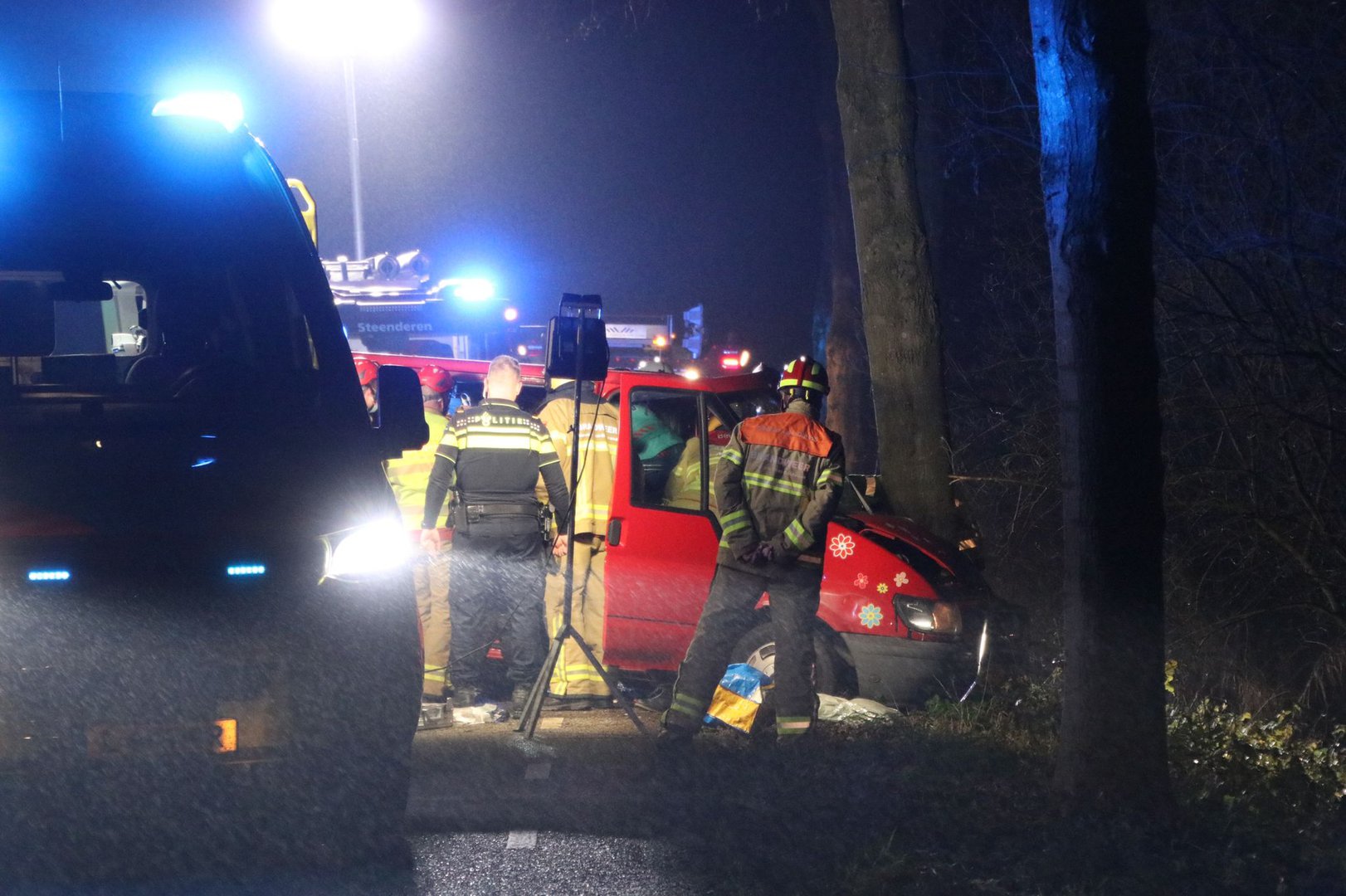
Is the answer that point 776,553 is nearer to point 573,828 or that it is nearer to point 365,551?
point 573,828

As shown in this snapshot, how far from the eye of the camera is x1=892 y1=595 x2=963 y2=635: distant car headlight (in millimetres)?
7301

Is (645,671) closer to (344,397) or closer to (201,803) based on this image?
(344,397)

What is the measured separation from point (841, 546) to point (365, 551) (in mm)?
3979

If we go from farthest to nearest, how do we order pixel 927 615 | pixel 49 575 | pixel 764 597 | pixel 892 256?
pixel 892 256
pixel 764 597
pixel 927 615
pixel 49 575

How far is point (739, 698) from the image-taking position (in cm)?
734

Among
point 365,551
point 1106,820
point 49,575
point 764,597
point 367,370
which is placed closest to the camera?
point 49,575

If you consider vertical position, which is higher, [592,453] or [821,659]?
[592,453]

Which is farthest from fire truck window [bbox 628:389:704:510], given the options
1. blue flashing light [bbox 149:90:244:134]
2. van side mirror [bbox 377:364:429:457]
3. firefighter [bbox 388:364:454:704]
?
blue flashing light [bbox 149:90:244:134]

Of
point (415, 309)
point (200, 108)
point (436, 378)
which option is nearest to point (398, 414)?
point (200, 108)

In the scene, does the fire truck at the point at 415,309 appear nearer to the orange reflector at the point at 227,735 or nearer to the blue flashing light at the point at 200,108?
the blue flashing light at the point at 200,108

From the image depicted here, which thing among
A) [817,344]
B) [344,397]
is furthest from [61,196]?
[817,344]

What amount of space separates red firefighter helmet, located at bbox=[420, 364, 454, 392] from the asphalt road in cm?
339

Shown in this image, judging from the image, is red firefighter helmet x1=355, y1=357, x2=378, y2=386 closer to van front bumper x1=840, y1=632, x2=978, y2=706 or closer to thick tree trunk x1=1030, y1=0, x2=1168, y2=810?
van front bumper x1=840, y1=632, x2=978, y2=706

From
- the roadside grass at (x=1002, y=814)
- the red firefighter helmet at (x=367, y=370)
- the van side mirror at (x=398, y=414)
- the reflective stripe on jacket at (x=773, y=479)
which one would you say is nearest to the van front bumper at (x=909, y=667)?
the roadside grass at (x=1002, y=814)
